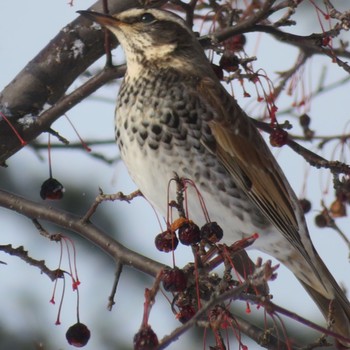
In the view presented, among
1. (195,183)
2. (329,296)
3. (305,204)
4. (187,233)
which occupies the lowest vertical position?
(187,233)

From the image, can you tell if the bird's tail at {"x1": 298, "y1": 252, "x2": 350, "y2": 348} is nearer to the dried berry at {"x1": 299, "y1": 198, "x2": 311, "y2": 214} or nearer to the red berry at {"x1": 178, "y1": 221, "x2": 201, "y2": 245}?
the dried berry at {"x1": 299, "y1": 198, "x2": 311, "y2": 214}

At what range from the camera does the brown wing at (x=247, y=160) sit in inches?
167

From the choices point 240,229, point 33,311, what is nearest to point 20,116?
point 240,229

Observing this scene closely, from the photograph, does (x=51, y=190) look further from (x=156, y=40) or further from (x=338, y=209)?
(x=338, y=209)

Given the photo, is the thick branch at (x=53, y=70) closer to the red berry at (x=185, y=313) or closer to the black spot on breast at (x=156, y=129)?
the black spot on breast at (x=156, y=129)

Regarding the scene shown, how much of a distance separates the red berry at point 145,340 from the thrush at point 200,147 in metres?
1.58

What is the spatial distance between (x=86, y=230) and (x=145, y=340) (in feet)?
3.30

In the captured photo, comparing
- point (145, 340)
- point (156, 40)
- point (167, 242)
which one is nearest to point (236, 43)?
point (156, 40)

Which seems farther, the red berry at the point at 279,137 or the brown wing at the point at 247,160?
the brown wing at the point at 247,160

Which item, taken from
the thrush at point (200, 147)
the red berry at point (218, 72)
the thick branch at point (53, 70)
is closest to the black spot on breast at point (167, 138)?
the thrush at point (200, 147)

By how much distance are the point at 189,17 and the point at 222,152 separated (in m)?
0.61

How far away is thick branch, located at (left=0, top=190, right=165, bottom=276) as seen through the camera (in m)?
3.36

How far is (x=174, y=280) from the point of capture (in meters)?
2.97

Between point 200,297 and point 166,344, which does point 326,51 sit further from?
point 166,344
